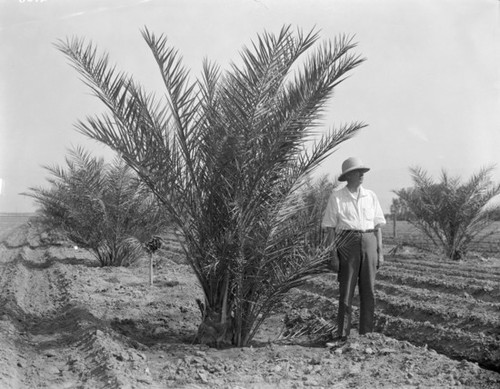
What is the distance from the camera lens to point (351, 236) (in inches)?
196

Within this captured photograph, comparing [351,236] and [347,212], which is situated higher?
[347,212]

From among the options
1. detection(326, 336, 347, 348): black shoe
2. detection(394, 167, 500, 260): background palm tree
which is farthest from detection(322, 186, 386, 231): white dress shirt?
detection(394, 167, 500, 260): background palm tree

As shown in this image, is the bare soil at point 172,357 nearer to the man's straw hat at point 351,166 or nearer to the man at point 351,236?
the man at point 351,236

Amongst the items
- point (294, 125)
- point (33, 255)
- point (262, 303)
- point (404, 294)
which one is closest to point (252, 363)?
point (262, 303)

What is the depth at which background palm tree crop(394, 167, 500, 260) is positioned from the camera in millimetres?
14539

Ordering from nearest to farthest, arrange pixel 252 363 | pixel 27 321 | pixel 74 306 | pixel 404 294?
pixel 252 363
pixel 27 321
pixel 74 306
pixel 404 294

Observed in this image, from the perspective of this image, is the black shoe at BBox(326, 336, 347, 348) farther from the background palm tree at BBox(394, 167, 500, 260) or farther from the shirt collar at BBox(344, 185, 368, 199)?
the background palm tree at BBox(394, 167, 500, 260)

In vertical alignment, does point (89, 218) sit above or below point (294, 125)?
below

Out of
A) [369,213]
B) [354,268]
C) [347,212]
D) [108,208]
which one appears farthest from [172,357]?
[108,208]

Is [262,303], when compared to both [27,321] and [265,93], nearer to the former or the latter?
[265,93]

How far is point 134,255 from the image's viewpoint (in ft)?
43.1

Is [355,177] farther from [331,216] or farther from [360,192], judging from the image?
[331,216]

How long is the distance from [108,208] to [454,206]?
9.02 metres

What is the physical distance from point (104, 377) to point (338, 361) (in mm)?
1850
